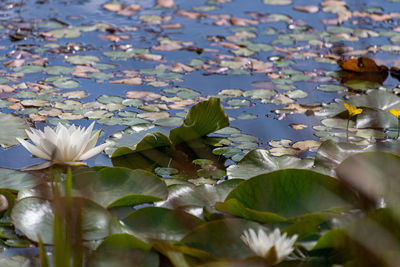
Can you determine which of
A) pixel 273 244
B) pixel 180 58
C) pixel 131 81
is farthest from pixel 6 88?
pixel 273 244

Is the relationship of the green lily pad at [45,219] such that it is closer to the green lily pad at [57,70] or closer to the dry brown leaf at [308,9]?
the green lily pad at [57,70]

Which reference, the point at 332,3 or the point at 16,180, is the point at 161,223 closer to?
the point at 16,180

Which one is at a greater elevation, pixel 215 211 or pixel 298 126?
pixel 215 211

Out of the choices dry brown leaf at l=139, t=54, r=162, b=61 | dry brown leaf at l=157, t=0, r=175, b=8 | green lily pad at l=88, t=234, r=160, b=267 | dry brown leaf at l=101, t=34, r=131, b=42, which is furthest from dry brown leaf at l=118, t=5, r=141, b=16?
green lily pad at l=88, t=234, r=160, b=267

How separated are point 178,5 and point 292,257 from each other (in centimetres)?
252

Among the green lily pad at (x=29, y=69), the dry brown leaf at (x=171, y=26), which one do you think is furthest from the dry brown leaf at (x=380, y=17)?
the green lily pad at (x=29, y=69)

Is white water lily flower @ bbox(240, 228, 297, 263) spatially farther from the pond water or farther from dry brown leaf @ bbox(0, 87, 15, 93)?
dry brown leaf @ bbox(0, 87, 15, 93)

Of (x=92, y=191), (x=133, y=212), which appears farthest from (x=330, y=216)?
(x=92, y=191)

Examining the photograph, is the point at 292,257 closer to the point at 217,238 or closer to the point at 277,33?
the point at 217,238

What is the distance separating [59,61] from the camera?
A: 2496 millimetres

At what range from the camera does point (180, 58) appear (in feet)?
8.48

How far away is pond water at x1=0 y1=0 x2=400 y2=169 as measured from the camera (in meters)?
1.97

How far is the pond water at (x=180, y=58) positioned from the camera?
1.97 meters

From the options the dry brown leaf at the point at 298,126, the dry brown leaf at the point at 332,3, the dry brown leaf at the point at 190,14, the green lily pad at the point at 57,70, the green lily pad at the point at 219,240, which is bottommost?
the dry brown leaf at the point at 298,126
